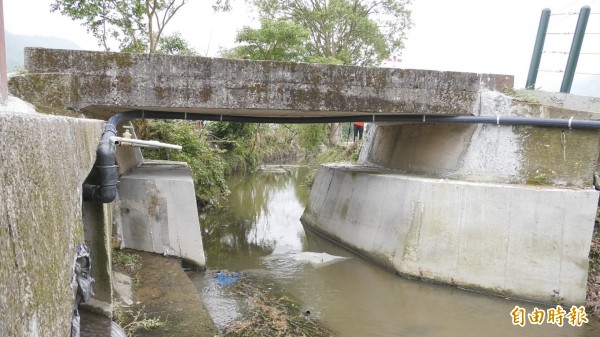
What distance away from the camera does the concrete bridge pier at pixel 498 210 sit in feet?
20.8

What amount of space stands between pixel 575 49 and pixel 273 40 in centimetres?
1272

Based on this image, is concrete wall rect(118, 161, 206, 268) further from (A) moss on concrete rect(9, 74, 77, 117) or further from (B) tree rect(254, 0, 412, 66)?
(B) tree rect(254, 0, 412, 66)

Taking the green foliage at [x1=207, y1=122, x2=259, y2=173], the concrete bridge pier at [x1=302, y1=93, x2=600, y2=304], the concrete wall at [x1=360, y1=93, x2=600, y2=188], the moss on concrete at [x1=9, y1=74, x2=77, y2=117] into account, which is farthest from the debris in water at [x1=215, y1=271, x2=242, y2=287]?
the green foliage at [x1=207, y1=122, x2=259, y2=173]

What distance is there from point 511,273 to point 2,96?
270 inches

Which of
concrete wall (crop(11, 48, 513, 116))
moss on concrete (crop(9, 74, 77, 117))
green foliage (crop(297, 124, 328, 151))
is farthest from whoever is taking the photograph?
green foliage (crop(297, 124, 328, 151))

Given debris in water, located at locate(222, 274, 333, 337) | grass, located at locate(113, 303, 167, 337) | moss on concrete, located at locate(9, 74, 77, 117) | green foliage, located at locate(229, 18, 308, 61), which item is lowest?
debris in water, located at locate(222, 274, 333, 337)

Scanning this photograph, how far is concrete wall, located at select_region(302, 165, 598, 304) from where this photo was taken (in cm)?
631

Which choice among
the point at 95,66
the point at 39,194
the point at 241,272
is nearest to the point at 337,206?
the point at 241,272

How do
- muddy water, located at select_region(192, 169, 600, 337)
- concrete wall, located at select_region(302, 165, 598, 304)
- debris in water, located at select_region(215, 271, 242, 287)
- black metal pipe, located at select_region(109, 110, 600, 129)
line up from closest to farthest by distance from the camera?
muddy water, located at select_region(192, 169, 600, 337), concrete wall, located at select_region(302, 165, 598, 304), black metal pipe, located at select_region(109, 110, 600, 129), debris in water, located at select_region(215, 271, 242, 287)

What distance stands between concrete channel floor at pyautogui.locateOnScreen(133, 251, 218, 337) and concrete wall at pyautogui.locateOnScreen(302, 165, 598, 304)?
3.79m

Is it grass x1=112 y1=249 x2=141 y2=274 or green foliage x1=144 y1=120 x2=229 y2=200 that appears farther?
green foliage x1=144 y1=120 x2=229 y2=200

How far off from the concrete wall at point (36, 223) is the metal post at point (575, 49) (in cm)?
885

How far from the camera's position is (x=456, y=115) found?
749 centimetres

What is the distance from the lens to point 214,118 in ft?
27.4
